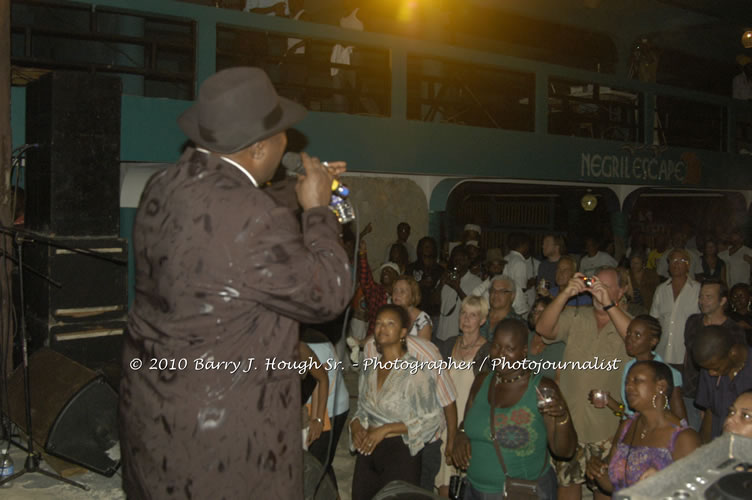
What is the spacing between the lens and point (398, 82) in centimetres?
1030

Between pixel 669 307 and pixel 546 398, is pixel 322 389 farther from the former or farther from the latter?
pixel 669 307

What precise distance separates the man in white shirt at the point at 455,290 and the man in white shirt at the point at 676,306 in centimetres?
205

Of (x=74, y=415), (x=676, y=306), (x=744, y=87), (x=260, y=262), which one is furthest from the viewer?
(x=744, y=87)

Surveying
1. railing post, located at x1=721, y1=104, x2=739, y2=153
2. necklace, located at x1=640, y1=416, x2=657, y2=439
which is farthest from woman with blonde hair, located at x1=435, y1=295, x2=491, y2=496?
railing post, located at x1=721, y1=104, x2=739, y2=153

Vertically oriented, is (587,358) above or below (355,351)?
above

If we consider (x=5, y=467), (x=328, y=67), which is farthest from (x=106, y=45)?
(x=5, y=467)

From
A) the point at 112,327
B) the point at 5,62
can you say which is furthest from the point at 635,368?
the point at 5,62

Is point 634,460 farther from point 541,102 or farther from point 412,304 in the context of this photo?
point 541,102

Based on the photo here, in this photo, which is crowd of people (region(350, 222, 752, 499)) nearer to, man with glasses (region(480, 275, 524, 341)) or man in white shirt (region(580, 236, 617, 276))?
man with glasses (region(480, 275, 524, 341))

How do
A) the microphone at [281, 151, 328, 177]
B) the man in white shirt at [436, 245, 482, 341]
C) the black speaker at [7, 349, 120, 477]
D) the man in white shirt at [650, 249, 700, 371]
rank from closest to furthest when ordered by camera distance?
the microphone at [281, 151, 328, 177], the black speaker at [7, 349, 120, 477], the man in white shirt at [650, 249, 700, 371], the man in white shirt at [436, 245, 482, 341]

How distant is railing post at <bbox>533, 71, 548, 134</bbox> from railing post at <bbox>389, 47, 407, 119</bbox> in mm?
2879

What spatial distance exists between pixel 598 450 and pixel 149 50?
709 centimetres

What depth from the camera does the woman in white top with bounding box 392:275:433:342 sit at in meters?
5.52

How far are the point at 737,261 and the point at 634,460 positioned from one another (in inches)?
345
